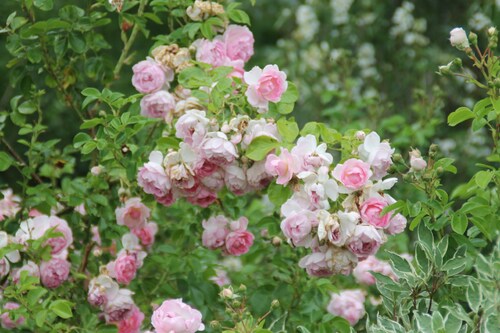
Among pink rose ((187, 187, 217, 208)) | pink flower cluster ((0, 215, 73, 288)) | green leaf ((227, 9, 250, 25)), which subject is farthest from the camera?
green leaf ((227, 9, 250, 25))

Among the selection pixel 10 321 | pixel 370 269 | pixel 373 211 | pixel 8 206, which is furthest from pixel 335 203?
pixel 8 206

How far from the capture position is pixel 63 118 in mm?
6449

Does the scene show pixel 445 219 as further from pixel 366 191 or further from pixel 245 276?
pixel 245 276

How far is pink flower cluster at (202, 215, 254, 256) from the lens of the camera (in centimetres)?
231

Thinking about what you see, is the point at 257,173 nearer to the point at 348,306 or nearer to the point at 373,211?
the point at 373,211

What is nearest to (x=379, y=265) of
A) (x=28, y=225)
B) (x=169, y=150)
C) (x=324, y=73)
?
(x=169, y=150)

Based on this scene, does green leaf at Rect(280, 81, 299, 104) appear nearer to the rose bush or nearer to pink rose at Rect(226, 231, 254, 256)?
the rose bush

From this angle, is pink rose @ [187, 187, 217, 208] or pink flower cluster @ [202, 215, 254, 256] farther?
pink flower cluster @ [202, 215, 254, 256]

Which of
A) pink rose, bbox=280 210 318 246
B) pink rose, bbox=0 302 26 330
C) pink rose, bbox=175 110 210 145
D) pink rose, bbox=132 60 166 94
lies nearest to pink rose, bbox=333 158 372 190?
pink rose, bbox=280 210 318 246

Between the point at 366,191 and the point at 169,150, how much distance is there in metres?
0.52

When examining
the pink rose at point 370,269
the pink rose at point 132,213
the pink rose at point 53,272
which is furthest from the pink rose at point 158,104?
the pink rose at point 370,269

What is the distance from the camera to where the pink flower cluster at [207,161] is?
→ 197cm

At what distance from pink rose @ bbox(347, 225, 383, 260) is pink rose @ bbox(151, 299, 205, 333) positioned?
37cm

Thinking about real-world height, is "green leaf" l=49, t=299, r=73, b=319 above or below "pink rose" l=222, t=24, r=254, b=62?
below
